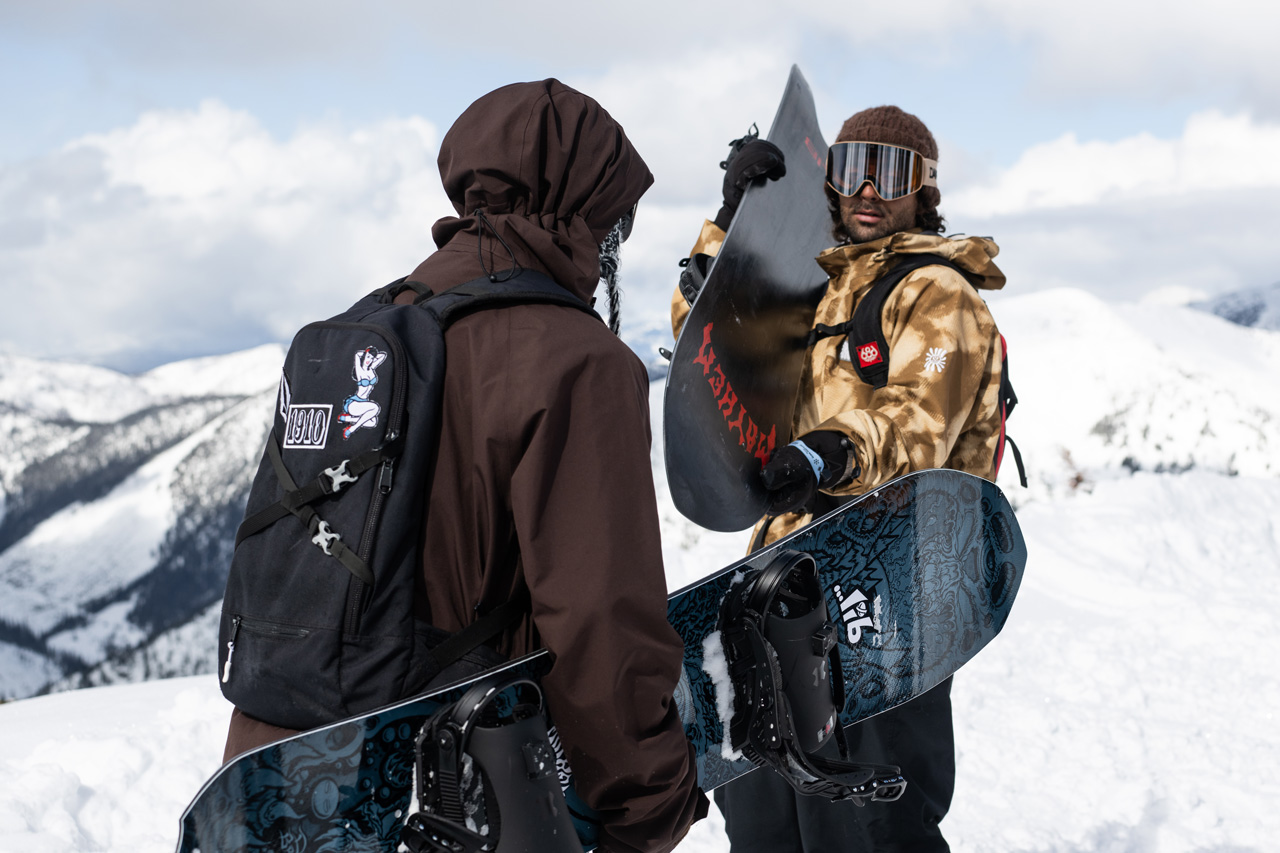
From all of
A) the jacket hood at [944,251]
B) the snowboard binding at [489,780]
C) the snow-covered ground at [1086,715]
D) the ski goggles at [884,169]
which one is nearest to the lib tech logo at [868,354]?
the jacket hood at [944,251]

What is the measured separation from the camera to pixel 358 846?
60.5 inches

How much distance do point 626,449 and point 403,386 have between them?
1.15ft

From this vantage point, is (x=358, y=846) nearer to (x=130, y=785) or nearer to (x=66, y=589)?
(x=130, y=785)

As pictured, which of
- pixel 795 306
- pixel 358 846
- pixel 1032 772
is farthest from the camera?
pixel 1032 772

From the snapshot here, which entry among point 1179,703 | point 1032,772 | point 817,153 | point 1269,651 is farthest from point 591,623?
point 1269,651

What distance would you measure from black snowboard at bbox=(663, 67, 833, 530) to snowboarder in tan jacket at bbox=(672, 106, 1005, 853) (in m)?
0.09

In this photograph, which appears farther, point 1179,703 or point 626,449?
point 1179,703

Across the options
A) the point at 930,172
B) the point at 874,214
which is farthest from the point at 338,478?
the point at 930,172

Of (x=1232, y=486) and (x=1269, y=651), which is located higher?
(x=1232, y=486)

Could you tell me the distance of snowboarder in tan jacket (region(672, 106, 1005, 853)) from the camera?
226cm

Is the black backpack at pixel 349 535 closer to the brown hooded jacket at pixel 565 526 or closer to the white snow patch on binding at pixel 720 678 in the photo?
the brown hooded jacket at pixel 565 526

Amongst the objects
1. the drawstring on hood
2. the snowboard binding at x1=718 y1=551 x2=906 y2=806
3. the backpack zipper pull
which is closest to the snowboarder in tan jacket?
the snowboard binding at x1=718 y1=551 x2=906 y2=806

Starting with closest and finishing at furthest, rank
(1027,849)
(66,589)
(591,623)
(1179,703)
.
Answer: (591,623)
(1027,849)
(1179,703)
(66,589)

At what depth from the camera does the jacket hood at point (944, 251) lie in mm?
2438
